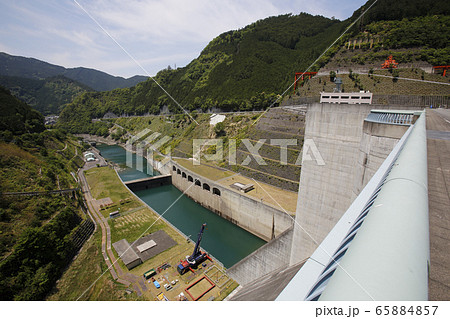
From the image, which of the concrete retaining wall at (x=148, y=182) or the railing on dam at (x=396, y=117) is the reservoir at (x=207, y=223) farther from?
the railing on dam at (x=396, y=117)

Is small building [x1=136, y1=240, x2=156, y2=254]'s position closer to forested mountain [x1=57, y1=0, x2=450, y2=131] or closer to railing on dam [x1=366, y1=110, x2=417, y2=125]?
railing on dam [x1=366, y1=110, x2=417, y2=125]

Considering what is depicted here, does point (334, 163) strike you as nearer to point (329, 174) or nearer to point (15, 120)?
point (329, 174)

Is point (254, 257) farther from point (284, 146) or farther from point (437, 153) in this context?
point (284, 146)

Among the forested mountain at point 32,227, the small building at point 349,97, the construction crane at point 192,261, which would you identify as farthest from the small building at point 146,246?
the small building at point 349,97

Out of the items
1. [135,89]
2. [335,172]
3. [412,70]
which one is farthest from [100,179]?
[135,89]

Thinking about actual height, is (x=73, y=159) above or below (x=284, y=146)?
below

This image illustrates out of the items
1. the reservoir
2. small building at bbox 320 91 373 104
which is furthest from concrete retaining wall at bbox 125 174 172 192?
small building at bbox 320 91 373 104
